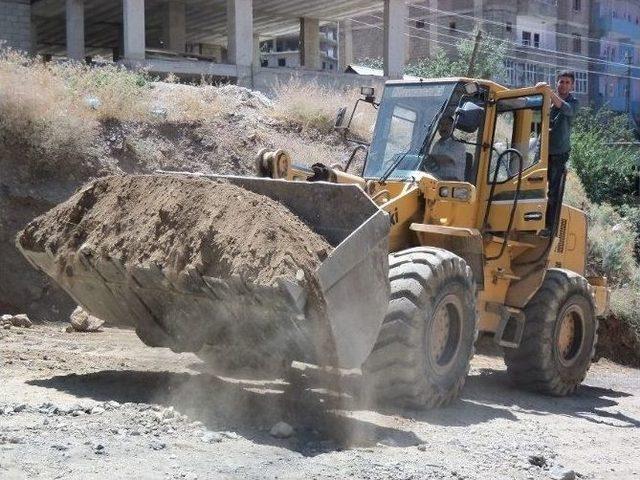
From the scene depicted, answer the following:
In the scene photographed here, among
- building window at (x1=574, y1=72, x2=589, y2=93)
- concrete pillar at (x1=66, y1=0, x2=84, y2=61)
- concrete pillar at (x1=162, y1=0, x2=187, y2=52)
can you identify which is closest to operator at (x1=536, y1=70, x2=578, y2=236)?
concrete pillar at (x1=66, y1=0, x2=84, y2=61)

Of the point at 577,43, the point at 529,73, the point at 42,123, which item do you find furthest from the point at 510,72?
the point at 42,123

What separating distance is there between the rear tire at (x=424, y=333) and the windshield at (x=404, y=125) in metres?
1.38

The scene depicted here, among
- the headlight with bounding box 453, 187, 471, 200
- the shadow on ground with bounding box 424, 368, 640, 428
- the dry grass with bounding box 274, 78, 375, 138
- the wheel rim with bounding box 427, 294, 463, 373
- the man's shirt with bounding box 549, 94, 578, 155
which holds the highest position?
the dry grass with bounding box 274, 78, 375, 138

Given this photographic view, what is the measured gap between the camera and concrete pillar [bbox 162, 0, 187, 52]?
31.6 metres

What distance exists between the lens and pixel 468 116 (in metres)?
8.90

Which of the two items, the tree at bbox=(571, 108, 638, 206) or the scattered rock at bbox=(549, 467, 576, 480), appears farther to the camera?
the tree at bbox=(571, 108, 638, 206)

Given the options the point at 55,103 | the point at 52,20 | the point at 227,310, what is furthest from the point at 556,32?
the point at 227,310

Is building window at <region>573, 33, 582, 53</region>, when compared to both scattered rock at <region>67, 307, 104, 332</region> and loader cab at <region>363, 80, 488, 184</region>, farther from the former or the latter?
loader cab at <region>363, 80, 488, 184</region>

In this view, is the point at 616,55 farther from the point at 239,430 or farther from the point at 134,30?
the point at 239,430

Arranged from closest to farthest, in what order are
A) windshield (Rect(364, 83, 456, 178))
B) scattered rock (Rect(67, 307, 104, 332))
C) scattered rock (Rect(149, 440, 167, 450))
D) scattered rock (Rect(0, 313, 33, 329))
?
→ scattered rock (Rect(149, 440, 167, 450)), windshield (Rect(364, 83, 456, 178)), scattered rock (Rect(0, 313, 33, 329)), scattered rock (Rect(67, 307, 104, 332))

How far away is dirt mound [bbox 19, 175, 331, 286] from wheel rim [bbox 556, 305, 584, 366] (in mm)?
4658

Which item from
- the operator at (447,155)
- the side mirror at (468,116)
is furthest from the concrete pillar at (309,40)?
the side mirror at (468,116)

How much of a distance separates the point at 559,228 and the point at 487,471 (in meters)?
5.19

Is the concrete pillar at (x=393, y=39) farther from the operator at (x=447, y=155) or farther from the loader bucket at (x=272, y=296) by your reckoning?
the loader bucket at (x=272, y=296)
